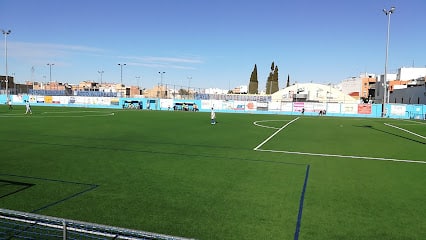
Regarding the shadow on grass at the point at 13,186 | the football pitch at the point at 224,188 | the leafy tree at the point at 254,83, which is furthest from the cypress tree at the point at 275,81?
the shadow on grass at the point at 13,186

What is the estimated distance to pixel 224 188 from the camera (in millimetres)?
10555

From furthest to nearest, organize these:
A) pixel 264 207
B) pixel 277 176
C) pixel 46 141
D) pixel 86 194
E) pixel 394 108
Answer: pixel 394 108
pixel 46 141
pixel 277 176
pixel 86 194
pixel 264 207

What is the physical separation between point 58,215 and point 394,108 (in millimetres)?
58807

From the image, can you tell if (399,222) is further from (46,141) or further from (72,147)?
(46,141)

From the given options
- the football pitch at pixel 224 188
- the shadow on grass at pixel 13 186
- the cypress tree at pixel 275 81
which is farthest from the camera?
the cypress tree at pixel 275 81

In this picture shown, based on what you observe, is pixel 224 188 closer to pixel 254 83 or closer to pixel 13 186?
pixel 13 186

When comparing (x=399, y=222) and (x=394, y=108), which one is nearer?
(x=399, y=222)

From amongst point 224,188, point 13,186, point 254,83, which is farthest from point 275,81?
point 13,186

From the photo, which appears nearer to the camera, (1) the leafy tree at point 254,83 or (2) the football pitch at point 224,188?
(2) the football pitch at point 224,188

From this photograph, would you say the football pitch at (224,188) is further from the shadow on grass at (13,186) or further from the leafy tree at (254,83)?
the leafy tree at (254,83)

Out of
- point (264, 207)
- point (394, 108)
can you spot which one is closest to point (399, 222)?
point (264, 207)

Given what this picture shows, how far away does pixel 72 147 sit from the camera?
1798 centimetres

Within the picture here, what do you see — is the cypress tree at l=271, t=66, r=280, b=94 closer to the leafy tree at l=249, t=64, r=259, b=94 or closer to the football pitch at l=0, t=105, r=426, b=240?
the leafy tree at l=249, t=64, r=259, b=94

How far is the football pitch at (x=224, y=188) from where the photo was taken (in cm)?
761
